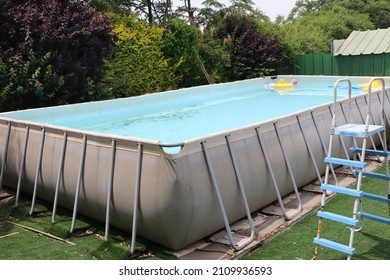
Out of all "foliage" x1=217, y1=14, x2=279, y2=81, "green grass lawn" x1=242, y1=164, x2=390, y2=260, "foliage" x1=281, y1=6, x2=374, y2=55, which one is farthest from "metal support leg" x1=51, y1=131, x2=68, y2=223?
"foliage" x1=281, y1=6, x2=374, y2=55

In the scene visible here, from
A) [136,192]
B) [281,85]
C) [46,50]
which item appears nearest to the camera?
[136,192]

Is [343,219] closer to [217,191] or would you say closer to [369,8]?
[217,191]

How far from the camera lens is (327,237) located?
14.4 ft

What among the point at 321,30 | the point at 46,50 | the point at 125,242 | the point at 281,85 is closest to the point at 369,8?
the point at 321,30

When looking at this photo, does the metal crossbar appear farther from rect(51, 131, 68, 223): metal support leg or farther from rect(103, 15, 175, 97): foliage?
rect(103, 15, 175, 97): foliage

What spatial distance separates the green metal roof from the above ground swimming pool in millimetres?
9042

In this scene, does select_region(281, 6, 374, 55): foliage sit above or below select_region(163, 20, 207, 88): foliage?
above

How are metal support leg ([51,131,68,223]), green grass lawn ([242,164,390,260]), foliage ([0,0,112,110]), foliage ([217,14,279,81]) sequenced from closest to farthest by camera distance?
green grass lawn ([242,164,390,260]) < metal support leg ([51,131,68,223]) < foliage ([0,0,112,110]) < foliage ([217,14,279,81])

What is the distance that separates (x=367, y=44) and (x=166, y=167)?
14047 mm

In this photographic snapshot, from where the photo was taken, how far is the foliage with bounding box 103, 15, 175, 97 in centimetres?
1151

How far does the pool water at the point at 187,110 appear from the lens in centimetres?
728

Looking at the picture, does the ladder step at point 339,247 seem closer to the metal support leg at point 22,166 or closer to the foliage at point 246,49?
the metal support leg at point 22,166

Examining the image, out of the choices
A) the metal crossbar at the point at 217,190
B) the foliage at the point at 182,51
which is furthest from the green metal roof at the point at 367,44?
the metal crossbar at the point at 217,190
